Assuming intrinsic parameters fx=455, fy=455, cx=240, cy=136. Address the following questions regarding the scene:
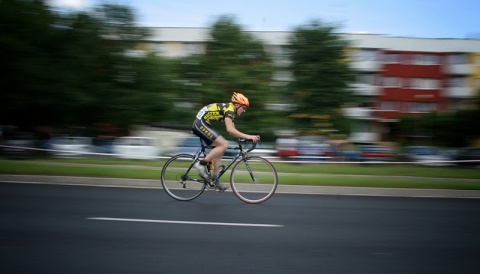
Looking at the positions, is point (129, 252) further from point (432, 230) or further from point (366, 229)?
point (432, 230)

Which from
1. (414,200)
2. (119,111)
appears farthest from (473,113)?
(414,200)

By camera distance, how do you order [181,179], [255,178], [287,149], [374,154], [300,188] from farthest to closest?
[374,154] → [287,149] → [300,188] → [181,179] → [255,178]

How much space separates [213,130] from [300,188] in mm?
3076

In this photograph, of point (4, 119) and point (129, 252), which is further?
point (4, 119)

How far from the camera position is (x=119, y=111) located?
98.3ft

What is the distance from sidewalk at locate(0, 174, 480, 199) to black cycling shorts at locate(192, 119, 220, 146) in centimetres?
261

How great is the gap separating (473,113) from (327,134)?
1360 centimetres

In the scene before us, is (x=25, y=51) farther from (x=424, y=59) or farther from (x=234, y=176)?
(x=424, y=59)

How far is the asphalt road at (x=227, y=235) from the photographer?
4477mm

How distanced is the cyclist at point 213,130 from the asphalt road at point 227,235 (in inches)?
27.0

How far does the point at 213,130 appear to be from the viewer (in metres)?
7.63

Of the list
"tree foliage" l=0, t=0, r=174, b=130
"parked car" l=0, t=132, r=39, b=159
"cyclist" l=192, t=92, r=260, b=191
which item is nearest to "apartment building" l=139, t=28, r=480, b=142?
"tree foliage" l=0, t=0, r=174, b=130

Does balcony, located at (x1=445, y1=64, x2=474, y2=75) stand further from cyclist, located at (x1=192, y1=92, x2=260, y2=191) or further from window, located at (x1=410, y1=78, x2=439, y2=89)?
cyclist, located at (x1=192, y1=92, x2=260, y2=191)

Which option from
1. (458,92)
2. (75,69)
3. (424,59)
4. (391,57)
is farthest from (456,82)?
(75,69)
